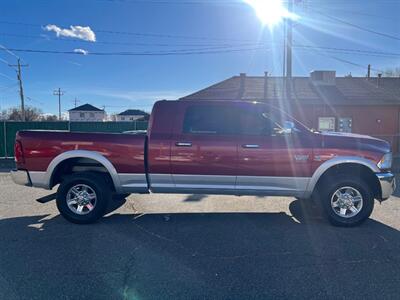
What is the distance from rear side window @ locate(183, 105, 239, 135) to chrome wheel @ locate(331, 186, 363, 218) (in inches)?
79.3

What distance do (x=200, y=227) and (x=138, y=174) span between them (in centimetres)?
136

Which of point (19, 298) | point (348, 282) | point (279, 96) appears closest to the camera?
point (19, 298)

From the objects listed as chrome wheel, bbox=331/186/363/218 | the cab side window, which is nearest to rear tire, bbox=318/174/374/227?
chrome wheel, bbox=331/186/363/218

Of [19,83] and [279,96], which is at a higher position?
[19,83]

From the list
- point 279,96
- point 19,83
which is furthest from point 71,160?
point 19,83

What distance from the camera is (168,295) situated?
2.86m

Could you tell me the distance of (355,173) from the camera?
492cm

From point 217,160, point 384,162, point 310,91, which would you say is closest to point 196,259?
point 217,160

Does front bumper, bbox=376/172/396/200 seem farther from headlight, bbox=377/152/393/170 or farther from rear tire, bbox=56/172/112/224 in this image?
rear tire, bbox=56/172/112/224

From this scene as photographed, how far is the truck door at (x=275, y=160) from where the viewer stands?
4762 millimetres

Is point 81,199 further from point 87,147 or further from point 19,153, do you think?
point 19,153

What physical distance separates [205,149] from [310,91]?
15.3 meters

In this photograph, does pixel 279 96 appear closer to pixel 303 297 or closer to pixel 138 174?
pixel 138 174

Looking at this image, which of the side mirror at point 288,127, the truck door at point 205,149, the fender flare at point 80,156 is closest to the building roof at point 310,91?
the side mirror at point 288,127
